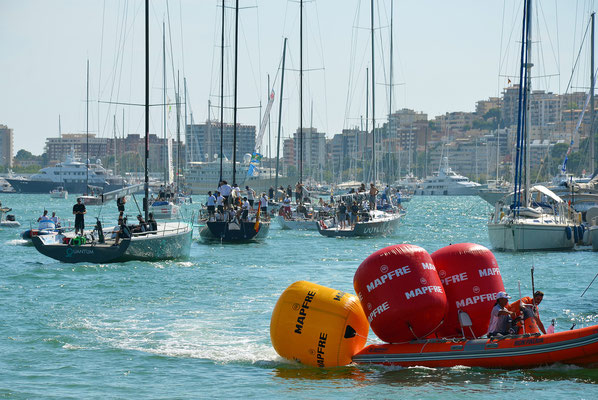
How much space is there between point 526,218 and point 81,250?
17402 millimetres

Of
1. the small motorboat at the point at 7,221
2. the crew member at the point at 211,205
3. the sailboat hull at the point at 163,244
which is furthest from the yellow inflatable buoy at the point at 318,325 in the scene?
the small motorboat at the point at 7,221

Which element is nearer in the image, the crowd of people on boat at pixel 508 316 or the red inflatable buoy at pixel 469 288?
the crowd of people on boat at pixel 508 316

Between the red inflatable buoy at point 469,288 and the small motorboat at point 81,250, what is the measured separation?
1545cm

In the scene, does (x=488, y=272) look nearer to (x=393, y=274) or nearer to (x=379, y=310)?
(x=393, y=274)

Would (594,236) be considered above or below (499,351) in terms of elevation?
above

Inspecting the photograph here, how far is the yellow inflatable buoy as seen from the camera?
14.3 m

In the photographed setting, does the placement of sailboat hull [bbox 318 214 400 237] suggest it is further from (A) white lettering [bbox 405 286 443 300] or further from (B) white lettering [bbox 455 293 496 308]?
(A) white lettering [bbox 405 286 443 300]

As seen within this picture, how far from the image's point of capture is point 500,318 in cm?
1441

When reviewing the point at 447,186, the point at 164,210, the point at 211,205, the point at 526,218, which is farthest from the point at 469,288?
the point at 447,186

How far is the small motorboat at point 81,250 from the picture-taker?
28.3 m

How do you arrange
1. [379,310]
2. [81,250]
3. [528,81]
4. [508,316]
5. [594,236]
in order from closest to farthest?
[379,310] → [508,316] → [81,250] → [594,236] → [528,81]

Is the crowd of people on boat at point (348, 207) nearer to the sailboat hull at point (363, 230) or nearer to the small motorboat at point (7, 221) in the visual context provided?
the sailboat hull at point (363, 230)

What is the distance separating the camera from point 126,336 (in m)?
18.3

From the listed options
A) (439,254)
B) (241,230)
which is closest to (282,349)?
(439,254)
